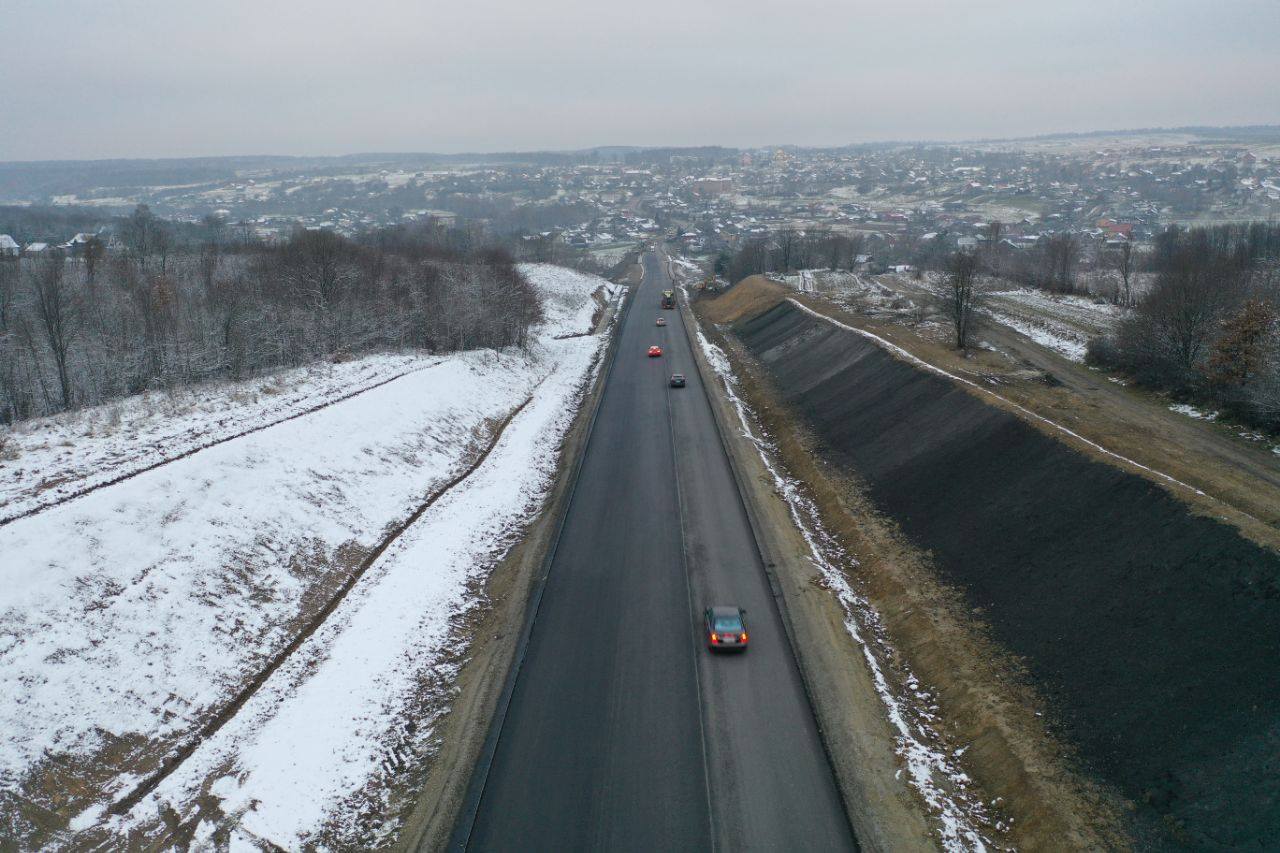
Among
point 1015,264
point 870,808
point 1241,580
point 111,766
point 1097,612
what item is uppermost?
point 1015,264

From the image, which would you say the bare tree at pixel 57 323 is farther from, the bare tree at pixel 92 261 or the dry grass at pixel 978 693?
the dry grass at pixel 978 693

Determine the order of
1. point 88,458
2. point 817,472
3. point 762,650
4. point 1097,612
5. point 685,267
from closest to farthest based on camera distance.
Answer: point 1097,612 → point 762,650 → point 88,458 → point 817,472 → point 685,267

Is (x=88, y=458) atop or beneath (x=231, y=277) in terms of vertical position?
beneath

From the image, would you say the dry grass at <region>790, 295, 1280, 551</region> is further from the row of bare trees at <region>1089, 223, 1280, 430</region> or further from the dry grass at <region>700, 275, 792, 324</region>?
the dry grass at <region>700, 275, 792, 324</region>

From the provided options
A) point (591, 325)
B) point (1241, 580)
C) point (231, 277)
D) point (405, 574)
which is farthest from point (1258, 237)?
point (231, 277)

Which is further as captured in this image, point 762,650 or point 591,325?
point 591,325

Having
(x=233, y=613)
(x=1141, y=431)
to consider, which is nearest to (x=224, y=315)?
(x=233, y=613)

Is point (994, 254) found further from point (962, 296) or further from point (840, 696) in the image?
point (840, 696)

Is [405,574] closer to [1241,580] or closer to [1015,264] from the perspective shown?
[1241,580]
